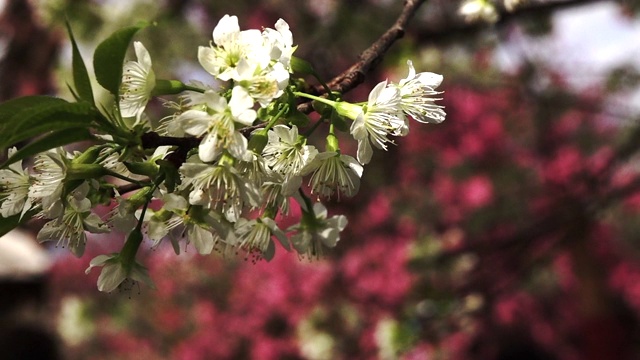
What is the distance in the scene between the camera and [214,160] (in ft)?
1.81

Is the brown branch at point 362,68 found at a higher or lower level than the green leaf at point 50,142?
lower

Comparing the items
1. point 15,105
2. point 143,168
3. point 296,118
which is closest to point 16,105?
point 15,105

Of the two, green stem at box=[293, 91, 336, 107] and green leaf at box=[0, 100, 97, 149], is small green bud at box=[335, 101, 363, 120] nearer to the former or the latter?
green stem at box=[293, 91, 336, 107]

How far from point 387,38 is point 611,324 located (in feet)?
12.4

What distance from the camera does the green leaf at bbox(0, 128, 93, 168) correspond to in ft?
1.52

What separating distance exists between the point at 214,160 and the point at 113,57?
4.2 inches

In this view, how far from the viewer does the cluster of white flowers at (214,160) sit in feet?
1.78

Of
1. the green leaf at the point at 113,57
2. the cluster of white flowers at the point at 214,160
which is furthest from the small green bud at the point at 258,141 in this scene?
the green leaf at the point at 113,57

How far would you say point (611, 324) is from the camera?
13.1ft

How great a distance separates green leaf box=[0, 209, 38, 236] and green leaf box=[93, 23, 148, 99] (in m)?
0.13

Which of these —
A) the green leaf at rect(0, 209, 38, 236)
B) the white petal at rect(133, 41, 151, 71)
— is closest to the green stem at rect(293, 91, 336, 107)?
the white petal at rect(133, 41, 151, 71)

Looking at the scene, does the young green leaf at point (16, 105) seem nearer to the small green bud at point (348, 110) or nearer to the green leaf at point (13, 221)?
the green leaf at point (13, 221)

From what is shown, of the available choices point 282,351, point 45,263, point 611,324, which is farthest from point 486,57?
point 45,263

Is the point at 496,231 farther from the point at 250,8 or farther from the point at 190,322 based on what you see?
the point at 190,322
